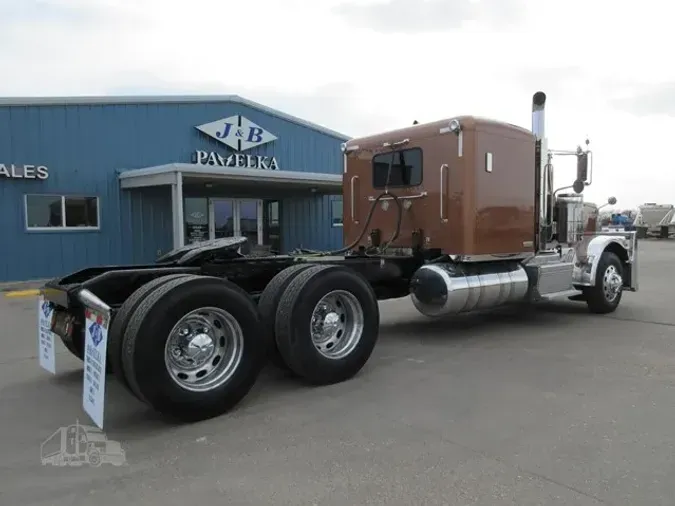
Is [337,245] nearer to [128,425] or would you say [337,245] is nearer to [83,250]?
[83,250]

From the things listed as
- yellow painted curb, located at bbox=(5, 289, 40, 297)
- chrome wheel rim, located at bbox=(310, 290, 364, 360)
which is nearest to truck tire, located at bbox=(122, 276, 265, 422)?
chrome wheel rim, located at bbox=(310, 290, 364, 360)

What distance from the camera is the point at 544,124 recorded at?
8.40 m

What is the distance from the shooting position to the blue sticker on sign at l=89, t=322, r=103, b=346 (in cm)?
414

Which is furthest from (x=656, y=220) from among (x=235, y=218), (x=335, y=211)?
(x=235, y=218)

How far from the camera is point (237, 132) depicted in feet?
57.7

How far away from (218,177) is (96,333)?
1048 centimetres

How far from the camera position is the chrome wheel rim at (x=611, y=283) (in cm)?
905

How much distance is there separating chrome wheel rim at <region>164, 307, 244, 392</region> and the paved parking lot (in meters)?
0.35

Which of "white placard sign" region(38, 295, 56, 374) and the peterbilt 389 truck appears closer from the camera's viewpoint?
the peterbilt 389 truck

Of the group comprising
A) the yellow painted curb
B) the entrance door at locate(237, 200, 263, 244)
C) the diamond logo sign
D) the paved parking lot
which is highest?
the diamond logo sign

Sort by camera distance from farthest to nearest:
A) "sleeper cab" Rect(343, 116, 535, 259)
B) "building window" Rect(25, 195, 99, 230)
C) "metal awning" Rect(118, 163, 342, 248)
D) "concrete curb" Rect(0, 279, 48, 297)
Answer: "building window" Rect(25, 195, 99, 230) → "metal awning" Rect(118, 163, 342, 248) → "concrete curb" Rect(0, 279, 48, 297) → "sleeper cab" Rect(343, 116, 535, 259)

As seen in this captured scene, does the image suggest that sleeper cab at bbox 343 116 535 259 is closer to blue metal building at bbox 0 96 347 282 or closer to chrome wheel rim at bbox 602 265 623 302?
chrome wheel rim at bbox 602 265 623 302

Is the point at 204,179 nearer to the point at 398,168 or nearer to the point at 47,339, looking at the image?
the point at 398,168

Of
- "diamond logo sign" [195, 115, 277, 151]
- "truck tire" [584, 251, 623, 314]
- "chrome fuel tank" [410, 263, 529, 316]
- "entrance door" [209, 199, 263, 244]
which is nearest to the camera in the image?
"chrome fuel tank" [410, 263, 529, 316]
